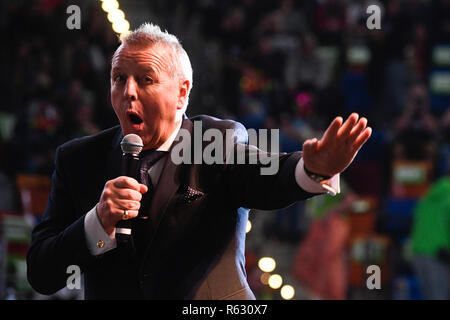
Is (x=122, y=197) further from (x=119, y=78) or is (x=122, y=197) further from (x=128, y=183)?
(x=119, y=78)

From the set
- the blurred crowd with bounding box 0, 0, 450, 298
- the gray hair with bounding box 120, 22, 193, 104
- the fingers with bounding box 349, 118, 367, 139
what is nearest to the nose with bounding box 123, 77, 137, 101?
the gray hair with bounding box 120, 22, 193, 104

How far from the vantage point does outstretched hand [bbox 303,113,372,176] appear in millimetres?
2145

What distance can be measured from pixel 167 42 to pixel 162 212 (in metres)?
0.56

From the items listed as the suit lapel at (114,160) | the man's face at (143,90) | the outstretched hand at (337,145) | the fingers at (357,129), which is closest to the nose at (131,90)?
the man's face at (143,90)

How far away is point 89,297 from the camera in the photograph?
2559 mm

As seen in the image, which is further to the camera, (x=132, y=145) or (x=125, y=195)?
(x=132, y=145)

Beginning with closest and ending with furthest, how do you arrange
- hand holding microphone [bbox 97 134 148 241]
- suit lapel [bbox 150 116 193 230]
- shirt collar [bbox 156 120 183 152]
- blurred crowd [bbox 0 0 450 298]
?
hand holding microphone [bbox 97 134 148 241] < suit lapel [bbox 150 116 193 230] < shirt collar [bbox 156 120 183 152] < blurred crowd [bbox 0 0 450 298]

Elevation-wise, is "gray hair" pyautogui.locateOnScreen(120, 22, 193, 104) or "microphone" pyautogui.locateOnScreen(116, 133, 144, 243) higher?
"gray hair" pyautogui.locateOnScreen(120, 22, 193, 104)

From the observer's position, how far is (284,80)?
9.76 meters

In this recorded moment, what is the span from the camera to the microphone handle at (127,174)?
7.45 feet

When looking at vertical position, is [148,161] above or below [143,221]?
above

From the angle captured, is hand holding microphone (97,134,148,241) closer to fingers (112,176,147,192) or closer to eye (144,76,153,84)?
fingers (112,176,147,192)

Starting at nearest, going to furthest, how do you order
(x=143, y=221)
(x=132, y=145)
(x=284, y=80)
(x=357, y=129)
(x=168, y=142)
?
(x=357, y=129), (x=132, y=145), (x=143, y=221), (x=168, y=142), (x=284, y=80)

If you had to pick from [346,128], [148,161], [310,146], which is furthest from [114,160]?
[346,128]
